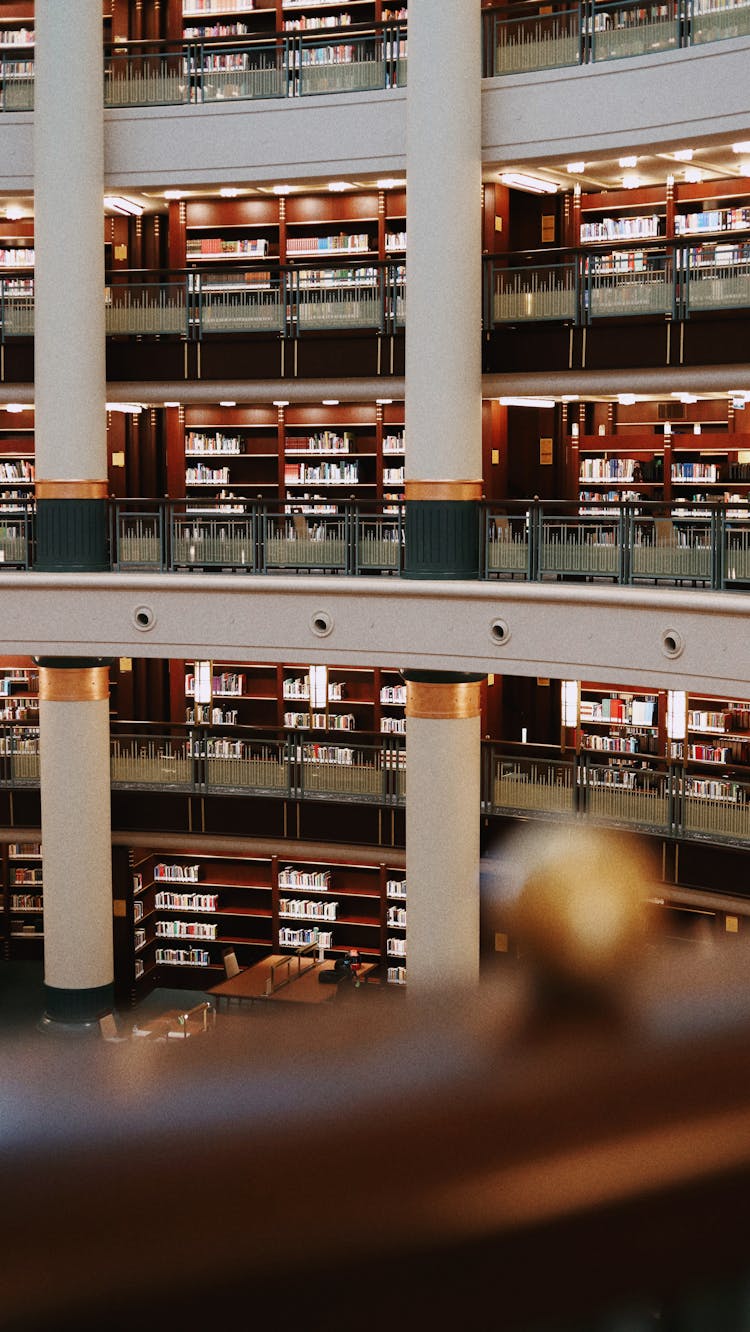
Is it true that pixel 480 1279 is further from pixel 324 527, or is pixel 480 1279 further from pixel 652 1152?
pixel 324 527

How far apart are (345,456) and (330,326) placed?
2034 mm

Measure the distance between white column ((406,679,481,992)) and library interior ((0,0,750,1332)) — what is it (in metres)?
0.03

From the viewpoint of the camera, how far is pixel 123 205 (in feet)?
48.5

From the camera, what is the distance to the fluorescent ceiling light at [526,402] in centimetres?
1438

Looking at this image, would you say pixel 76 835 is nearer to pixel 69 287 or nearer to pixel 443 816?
pixel 443 816

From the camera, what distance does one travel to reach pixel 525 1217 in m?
0.48

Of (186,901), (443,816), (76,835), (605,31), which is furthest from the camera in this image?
(186,901)

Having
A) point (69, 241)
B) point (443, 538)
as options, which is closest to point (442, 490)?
point (443, 538)

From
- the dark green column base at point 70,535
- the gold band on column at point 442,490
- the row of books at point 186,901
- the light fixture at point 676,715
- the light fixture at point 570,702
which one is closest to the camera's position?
the gold band on column at point 442,490

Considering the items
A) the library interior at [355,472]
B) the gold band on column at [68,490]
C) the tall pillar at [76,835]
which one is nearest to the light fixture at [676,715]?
the library interior at [355,472]

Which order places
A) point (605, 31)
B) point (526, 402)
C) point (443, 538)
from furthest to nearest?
point (526, 402)
point (443, 538)
point (605, 31)

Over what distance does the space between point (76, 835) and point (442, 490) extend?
480cm

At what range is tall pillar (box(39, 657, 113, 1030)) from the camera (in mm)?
13578

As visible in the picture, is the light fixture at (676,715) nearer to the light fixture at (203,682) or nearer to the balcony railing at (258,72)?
the light fixture at (203,682)
